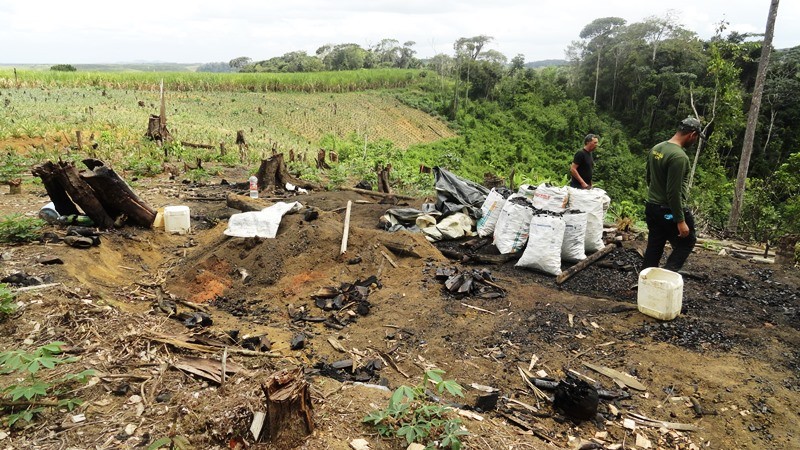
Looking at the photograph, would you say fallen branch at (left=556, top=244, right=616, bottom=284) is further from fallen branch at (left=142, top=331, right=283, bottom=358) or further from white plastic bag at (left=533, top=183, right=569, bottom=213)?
fallen branch at (left=142, top=331, right=283, bottom=358)

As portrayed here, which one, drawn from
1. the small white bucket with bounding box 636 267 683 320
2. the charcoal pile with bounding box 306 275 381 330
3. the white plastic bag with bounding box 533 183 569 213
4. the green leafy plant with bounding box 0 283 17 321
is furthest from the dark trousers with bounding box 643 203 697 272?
the green leafy plant with bounding box 0 283 17 321

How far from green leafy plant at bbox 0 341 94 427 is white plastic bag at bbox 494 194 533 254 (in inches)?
168

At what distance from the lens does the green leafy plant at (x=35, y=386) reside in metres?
2.37

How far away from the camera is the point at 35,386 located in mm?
2438

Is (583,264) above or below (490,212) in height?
below

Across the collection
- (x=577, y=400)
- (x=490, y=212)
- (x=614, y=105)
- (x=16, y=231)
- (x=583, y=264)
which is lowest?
(x=577, y=400)

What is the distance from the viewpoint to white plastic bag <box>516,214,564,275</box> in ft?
17.1

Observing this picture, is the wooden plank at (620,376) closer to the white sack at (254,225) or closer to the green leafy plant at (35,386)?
the green leafy plant at (35,386)

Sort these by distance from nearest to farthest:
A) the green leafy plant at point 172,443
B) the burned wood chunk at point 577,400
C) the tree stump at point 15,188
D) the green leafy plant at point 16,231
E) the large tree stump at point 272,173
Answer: the green leafy plant at point 172,443
the burned wood chunk at point 577,400
the green leafy plant at point 16,231
the tree stump at point 15,188
the large tree stump at point 272,173

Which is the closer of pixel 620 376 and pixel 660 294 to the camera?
pixel 620 376

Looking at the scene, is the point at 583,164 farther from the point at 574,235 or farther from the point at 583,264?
the point at 583,264

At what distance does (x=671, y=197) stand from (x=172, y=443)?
4.15m

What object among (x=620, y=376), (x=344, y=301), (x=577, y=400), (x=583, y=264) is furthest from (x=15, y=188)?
(x=620, y=376)

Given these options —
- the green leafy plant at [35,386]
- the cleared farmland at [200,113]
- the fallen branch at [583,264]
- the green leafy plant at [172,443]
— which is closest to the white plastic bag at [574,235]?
the fallen branch at [583,264]
